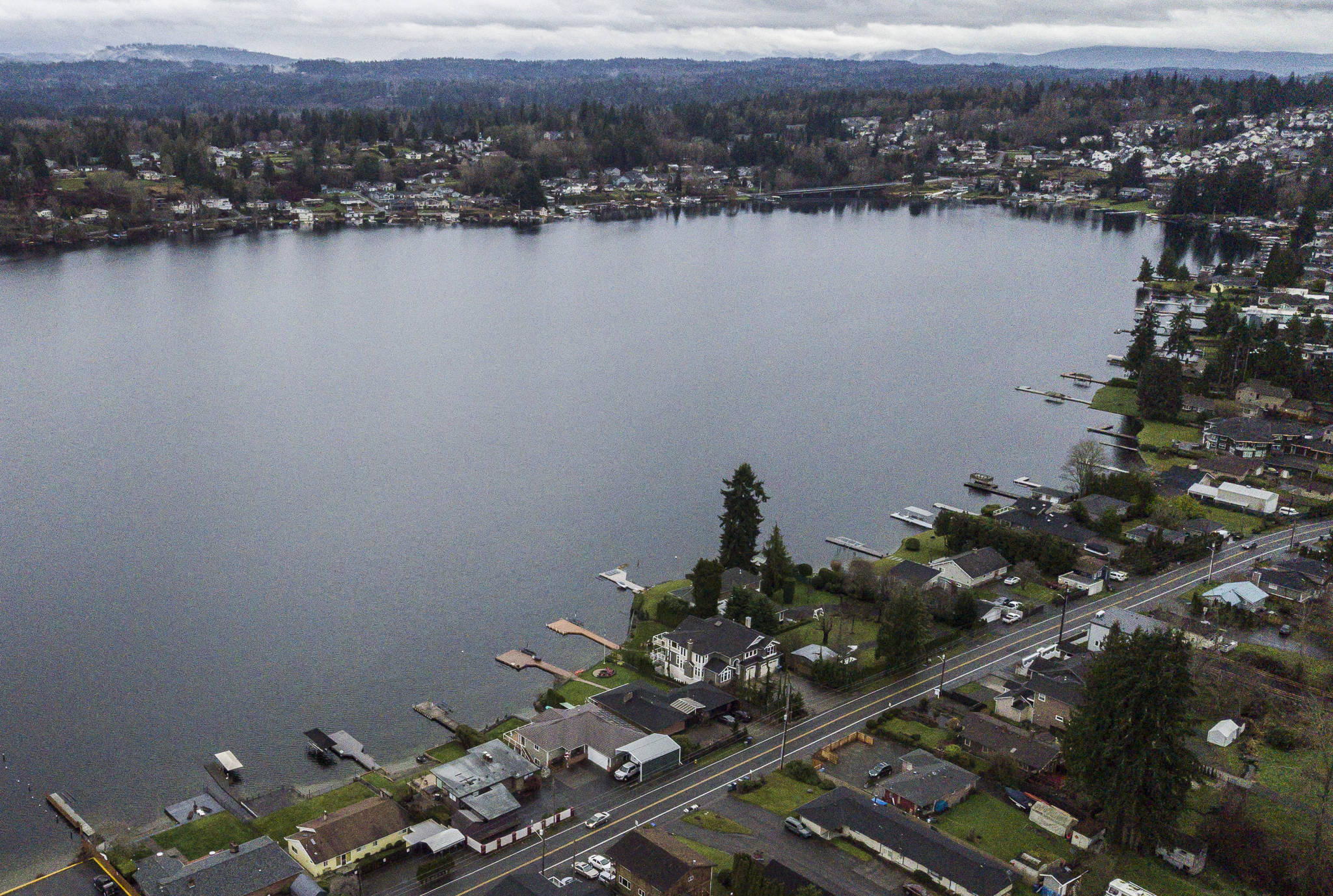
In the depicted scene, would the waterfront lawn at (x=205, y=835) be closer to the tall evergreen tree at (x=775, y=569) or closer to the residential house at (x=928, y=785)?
the residential house at (x=928, y=785)

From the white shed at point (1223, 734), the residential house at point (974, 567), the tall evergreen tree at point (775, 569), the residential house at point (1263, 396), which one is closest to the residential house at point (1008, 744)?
the white shed at point (1223, 734)

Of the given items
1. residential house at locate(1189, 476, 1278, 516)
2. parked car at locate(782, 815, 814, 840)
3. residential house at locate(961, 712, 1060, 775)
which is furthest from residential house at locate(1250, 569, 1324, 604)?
parked car at locate(782, 815, 814, 840)

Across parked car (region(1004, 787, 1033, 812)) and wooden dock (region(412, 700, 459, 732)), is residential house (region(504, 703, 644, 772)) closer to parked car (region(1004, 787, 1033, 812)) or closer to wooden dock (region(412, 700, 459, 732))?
wooden dock (region(412, 700, 459, 732))

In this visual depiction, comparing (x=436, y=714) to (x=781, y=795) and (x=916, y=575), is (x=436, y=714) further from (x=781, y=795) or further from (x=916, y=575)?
(x=916, y=575)

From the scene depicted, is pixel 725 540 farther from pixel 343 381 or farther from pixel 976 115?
pixel 976 115

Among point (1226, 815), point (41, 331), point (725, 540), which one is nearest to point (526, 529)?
point (725, 540)

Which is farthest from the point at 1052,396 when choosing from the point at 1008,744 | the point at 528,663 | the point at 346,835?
the point at 346,835
